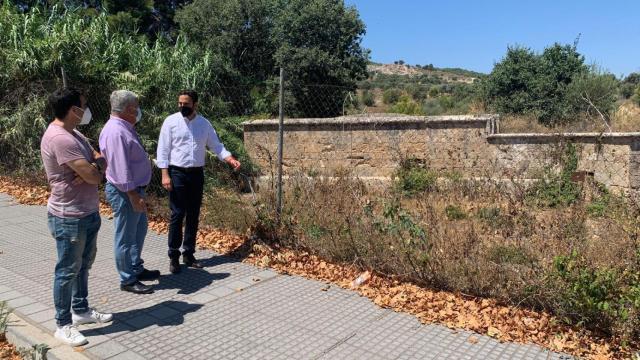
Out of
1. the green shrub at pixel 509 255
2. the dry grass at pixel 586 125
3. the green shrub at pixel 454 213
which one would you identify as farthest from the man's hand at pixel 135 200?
the dry grass at pixel 586 125

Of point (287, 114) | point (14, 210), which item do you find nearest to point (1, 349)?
point (14, 210)

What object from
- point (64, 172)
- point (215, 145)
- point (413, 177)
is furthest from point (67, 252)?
point (413, 177)

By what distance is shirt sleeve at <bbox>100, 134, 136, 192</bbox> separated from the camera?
14.1 feet

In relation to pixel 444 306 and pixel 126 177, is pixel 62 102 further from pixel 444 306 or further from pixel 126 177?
pixel 444 306

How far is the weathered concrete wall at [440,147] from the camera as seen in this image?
Answer: 35.9 feet

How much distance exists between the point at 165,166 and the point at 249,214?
153cm

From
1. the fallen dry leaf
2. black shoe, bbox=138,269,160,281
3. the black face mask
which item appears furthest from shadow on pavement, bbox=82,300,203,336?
the black face mask

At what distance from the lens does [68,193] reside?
145 inches

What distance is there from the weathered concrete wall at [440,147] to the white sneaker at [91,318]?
6196 mm

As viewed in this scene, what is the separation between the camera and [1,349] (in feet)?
12.6

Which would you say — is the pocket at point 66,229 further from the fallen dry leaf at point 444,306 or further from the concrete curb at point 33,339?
the fallen dry leaf at point 444,306

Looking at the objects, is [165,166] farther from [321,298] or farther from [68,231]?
[321,298]

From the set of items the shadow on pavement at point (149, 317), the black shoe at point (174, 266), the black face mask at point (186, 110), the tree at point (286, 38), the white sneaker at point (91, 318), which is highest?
the tree at point (286, 38)

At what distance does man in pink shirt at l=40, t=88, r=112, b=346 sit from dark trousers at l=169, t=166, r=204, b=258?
142 centimetres
